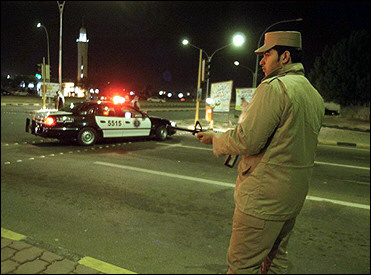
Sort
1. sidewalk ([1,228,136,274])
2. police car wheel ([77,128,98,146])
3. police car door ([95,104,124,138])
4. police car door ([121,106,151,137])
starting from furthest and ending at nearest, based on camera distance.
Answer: police car door ([121,106,151,137])
police car door ([95,104,124,138])
police car wheel ([77,128,98,146])
sidewalk ([1,228,136,274])

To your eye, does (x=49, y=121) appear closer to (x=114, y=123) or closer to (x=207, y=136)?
(x=114, y=123)

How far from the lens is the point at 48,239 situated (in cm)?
433

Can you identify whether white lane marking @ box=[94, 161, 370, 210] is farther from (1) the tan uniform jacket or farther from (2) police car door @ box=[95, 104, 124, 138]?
(1) the tan uniform jacket

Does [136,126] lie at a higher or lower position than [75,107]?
lower

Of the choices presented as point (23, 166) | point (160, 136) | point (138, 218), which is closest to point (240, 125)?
point (138, 218)

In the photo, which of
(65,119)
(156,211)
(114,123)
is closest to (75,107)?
(65,119)

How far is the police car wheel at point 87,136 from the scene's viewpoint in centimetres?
→ 1142

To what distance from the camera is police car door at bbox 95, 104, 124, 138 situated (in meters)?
12.0

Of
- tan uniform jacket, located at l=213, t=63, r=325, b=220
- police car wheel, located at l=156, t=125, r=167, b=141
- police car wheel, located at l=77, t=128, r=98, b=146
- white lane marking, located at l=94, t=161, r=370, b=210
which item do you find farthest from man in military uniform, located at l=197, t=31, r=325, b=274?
police car wheel, located at l=156, t=125, r=167, b=141

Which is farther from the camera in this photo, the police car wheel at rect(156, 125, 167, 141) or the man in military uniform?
the police car wheel at rect(156, 125, 167, 141)

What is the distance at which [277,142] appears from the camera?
4.53ft

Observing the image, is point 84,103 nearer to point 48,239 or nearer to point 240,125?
point 48,239

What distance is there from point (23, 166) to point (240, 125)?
798cm

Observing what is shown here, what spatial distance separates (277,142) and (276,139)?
1cm
